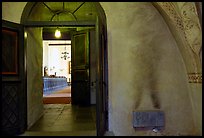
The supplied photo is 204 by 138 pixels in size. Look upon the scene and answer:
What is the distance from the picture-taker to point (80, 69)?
8047 mm

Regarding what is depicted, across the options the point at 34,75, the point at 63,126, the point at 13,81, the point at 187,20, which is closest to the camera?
the point at 187,20

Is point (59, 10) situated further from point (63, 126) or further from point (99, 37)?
point (63, 126)

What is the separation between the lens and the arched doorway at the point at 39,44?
391 centimetres

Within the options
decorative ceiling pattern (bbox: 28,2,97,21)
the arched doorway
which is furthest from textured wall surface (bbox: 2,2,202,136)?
decorative ceiling pattern (bbox: 28,2,97,21)

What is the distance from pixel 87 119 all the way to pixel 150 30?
2.34 metres

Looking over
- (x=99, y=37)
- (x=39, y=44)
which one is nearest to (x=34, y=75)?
(x=39, y=44)

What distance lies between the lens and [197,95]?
3938 millimetres

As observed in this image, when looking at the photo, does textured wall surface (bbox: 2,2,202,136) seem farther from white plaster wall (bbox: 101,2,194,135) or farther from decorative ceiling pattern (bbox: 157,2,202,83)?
decorative ceiling pattern (bbox: 157,2,202,83)

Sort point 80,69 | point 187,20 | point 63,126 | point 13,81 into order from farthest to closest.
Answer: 1. point 80,69
2. point 63,126
3. point 13,81
4. point 187,20

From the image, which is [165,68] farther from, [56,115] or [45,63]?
[45,63]

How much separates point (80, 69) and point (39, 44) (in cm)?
252

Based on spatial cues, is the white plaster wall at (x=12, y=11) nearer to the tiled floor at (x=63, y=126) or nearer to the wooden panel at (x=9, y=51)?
the wooden panel at (x=9, y=51)

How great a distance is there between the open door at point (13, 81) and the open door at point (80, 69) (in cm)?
380

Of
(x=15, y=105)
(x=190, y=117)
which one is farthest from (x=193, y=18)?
(x=15, y=105)
